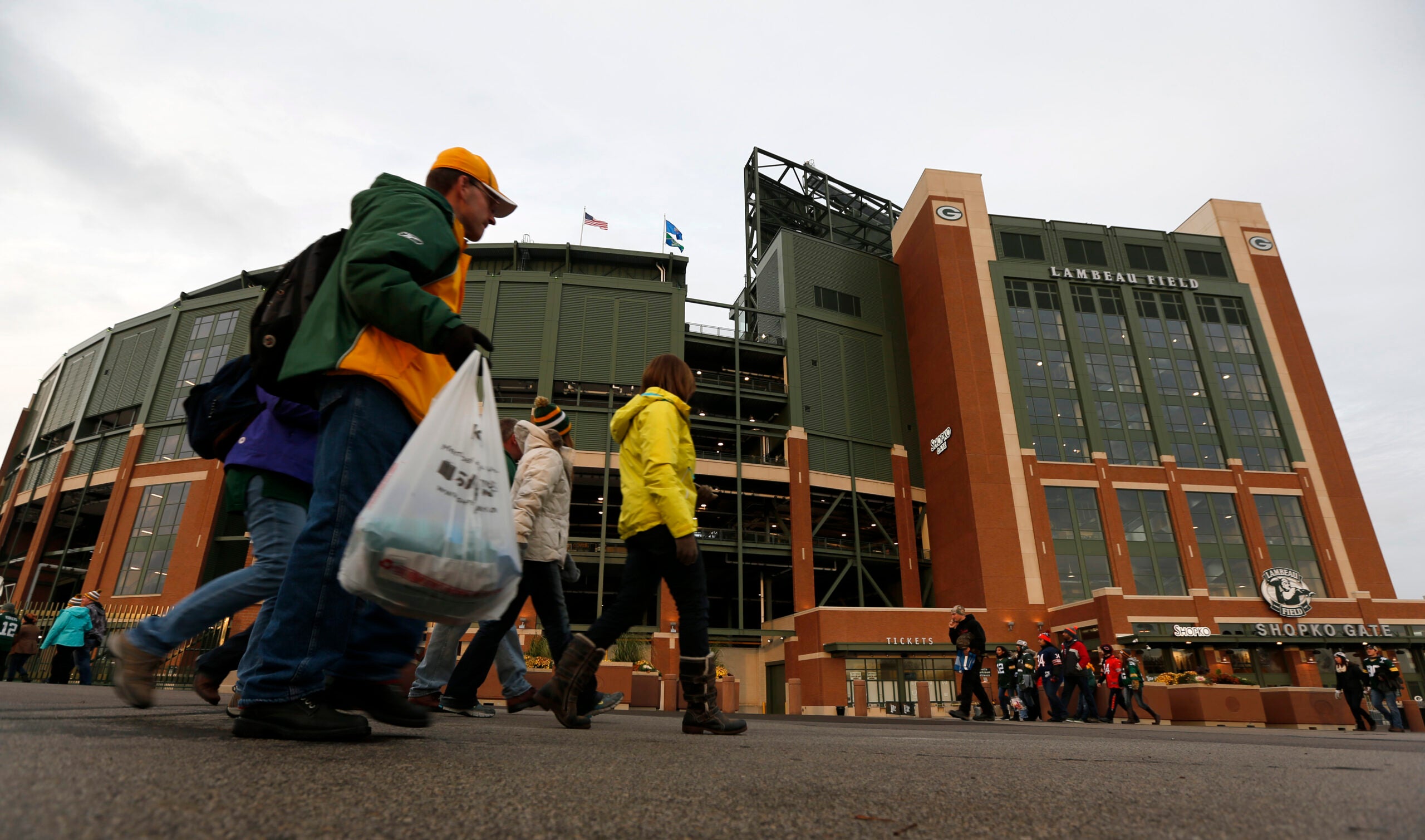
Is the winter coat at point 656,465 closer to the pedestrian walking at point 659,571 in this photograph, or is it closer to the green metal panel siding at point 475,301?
the pedestrian walking at point 659,571

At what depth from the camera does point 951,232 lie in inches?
1389

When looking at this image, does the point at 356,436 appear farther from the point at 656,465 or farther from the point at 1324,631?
the point at 1324,631

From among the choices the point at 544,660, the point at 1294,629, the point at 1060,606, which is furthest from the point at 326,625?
the point at 1294,629

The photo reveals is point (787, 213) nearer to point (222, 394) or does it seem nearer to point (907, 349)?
point (907, 349)

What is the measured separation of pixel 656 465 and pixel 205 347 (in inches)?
1649

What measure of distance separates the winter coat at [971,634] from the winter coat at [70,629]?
14.8m

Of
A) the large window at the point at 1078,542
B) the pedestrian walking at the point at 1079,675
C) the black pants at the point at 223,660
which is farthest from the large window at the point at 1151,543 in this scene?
the black pants at the point at 223,660

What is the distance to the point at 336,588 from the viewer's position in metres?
2.11

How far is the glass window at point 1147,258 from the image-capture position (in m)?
36.3

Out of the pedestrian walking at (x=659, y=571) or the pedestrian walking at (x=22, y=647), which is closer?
the pedestrian walking at (x=659, y=571)

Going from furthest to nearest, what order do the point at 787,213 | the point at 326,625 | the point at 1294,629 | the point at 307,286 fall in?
the point at 787,213
the point at 1294,629
the point at 307,286
the point at 326,625

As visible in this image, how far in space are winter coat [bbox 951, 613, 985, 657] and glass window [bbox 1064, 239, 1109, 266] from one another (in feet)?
102

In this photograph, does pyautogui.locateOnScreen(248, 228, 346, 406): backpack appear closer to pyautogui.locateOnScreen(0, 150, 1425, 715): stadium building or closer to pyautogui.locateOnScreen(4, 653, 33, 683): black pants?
pyautogui.locateOnScreen(4, 653, 33, 683): black pants

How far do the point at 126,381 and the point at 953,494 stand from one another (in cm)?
4278
